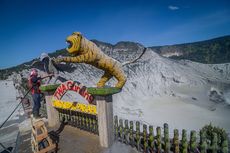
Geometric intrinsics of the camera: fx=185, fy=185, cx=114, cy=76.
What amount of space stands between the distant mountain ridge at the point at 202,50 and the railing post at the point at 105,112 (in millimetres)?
57145

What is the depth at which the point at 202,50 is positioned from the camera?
6256 centimetres

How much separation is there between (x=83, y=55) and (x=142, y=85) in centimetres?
3037

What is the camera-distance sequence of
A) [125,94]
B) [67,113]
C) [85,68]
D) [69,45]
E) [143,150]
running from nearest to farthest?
[69,45] → [143,150] → [67,113] → [125,94] → [85,68]

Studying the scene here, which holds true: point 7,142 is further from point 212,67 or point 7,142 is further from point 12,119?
point 212,67

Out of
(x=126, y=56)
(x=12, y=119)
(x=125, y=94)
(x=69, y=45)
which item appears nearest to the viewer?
(x=69, y=45)

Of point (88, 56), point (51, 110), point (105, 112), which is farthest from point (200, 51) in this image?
point (88, 56)

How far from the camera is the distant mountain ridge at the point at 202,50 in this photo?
58.7 metres

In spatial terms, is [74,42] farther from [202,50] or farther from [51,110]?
[202,50]

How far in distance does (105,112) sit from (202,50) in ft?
213

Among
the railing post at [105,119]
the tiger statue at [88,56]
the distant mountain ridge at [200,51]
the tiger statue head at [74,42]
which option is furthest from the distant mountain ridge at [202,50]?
the tiger statue head at [74,42]

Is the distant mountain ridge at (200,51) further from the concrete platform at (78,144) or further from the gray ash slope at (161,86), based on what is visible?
the concrete platform at (78,144)

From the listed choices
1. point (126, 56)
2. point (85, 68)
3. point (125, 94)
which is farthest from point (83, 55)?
point (126, 56)

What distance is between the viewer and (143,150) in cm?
623

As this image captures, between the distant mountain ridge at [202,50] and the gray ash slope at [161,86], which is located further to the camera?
the distant mountain ridge at [202,50]
